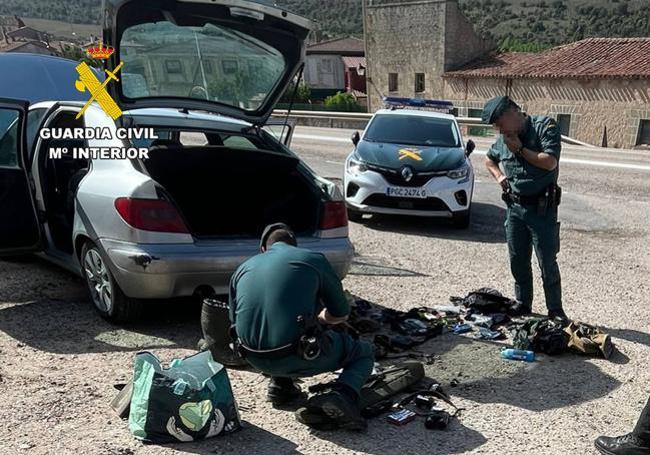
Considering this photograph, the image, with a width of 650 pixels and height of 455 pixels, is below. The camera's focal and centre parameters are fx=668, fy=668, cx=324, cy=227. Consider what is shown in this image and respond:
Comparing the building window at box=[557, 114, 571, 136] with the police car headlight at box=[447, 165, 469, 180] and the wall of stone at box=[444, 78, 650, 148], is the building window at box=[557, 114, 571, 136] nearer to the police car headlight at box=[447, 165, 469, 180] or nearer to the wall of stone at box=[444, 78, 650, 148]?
the wall of stone at box=[444, 78, 650, 148]

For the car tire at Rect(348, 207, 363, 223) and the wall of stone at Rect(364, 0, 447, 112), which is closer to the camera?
the car tire at Rect(348, 207, 363, 223)

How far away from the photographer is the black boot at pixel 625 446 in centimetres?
343

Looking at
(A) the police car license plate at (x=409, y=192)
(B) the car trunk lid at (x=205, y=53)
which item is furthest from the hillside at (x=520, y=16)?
(B) the car trunk lid at (x=205, y=53)

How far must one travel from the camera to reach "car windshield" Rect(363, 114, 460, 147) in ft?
32.4

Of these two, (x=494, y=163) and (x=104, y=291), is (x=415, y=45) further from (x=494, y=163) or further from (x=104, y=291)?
(x=104, y=291)

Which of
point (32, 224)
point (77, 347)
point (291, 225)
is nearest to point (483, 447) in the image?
point (291, 225)

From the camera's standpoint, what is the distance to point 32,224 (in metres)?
5.50

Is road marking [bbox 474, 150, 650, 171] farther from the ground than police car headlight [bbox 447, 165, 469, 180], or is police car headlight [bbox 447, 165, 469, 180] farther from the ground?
police car headlight [bbox 447, 165, 469, 180]

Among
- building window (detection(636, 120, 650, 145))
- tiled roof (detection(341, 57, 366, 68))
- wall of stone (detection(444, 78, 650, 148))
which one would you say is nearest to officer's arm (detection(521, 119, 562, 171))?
wall of stone (detection(444, 78, 650, 148))

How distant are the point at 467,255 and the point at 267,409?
4520 mm

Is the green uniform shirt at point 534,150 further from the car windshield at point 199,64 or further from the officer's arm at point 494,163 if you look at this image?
the car windshield at point 199,64

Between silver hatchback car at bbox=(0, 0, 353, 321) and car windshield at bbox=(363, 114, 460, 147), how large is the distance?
4.21m

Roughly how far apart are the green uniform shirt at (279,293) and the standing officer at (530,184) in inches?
89.1

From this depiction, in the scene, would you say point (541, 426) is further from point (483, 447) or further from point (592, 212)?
point (592, 212)
